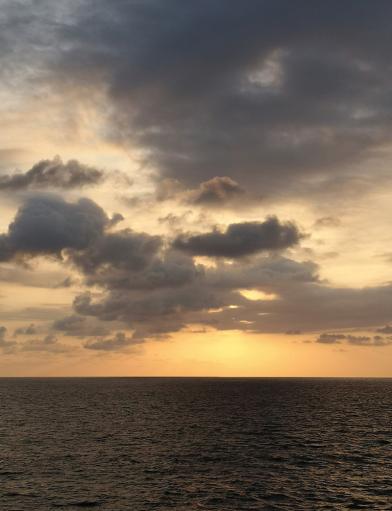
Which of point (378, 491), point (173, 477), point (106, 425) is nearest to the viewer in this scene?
point (378, 491)

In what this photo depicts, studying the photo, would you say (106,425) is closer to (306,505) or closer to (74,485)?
(74,485)

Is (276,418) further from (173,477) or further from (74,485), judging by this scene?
(74,485)

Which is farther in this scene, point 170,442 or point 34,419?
point 34,419

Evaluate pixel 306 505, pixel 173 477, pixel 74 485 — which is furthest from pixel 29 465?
pixel 306 505

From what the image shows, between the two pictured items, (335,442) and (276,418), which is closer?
(335,442)

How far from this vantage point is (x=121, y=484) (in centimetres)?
5341

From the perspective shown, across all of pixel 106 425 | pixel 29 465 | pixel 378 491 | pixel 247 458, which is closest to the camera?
pixel 378 491

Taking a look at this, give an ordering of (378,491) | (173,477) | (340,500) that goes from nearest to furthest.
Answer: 1. (340,500)
2. (378,491)
3. (173,477)

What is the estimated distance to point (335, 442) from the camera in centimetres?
8450

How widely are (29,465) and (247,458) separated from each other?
28.9 meters

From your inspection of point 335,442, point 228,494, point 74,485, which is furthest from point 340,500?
point 335,442

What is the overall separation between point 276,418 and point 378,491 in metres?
71.4

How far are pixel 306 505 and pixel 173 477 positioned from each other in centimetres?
1678

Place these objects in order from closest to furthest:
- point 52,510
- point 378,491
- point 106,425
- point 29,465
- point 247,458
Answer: point 52,510 < point 378,491 < point 29,465 < point 247,458 < point 106,425
